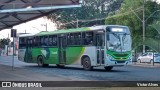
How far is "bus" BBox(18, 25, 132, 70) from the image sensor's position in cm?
1761

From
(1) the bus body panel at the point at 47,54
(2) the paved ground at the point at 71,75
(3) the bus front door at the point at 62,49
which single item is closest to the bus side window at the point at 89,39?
(3) the bus front door at the point at 62,49

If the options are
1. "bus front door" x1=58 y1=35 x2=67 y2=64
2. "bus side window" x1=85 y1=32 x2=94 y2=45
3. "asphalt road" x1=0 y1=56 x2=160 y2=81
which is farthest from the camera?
"bus front door" x1=58 y1=35 x2=67 y2=64

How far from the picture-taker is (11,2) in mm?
17156

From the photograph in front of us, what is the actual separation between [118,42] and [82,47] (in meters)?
3.50

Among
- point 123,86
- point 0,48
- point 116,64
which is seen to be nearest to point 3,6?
point 0,48

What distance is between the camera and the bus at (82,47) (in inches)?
693

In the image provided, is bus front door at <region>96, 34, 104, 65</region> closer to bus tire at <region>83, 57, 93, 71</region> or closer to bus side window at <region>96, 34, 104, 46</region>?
bus side window at <region>96, 34, 104, 46</region>

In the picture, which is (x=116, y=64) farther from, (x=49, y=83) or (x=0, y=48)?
(x=49, y=83)

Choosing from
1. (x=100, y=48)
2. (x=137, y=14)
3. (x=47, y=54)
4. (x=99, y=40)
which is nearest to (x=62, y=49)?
(x=47, y=54)

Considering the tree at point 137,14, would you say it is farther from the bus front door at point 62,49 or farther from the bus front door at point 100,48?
the bus front door at point 62,49

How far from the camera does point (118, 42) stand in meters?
17.0

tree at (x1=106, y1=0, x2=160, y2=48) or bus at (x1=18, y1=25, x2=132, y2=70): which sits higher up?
tree at (x1=106, y1=0, x2=160, y2=48)

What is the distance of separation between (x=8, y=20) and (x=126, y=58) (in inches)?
245

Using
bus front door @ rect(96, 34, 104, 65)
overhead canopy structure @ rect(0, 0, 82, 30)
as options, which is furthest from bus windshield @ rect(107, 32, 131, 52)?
overhead canopy structure @ rect(0, 0, 82, 30)
